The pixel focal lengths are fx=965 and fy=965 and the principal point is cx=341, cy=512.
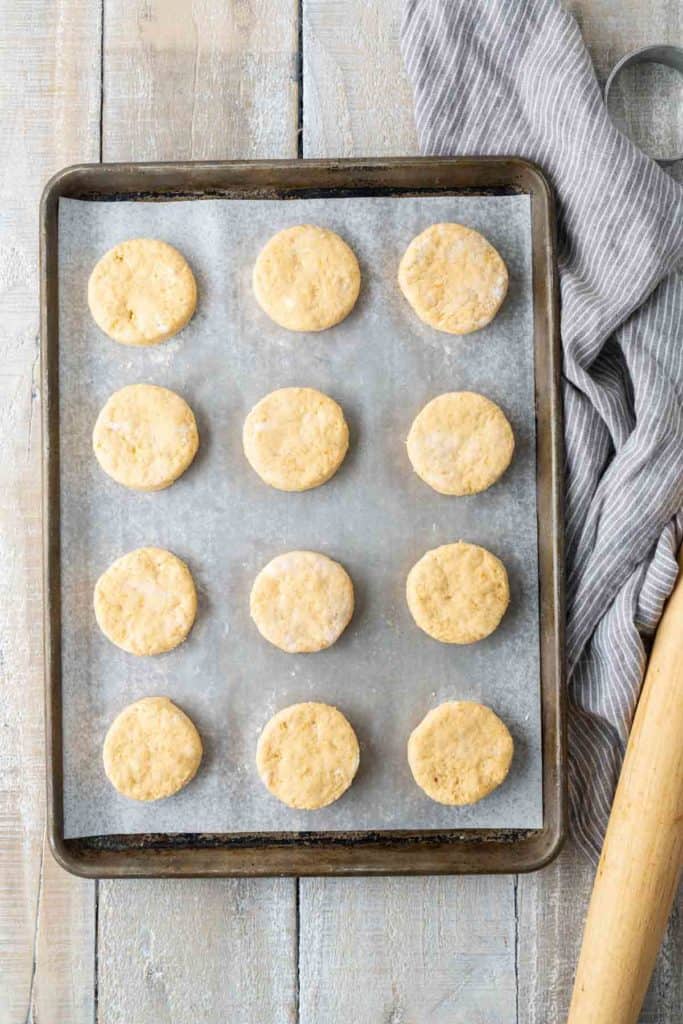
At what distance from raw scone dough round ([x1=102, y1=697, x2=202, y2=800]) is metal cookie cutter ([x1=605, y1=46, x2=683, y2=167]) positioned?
1.13m

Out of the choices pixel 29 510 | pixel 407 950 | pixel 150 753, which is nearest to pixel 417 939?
pixel 407 950

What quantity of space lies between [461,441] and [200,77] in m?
0.71

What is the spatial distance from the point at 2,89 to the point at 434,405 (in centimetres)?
85

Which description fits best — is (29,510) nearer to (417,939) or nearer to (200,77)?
(200,77)

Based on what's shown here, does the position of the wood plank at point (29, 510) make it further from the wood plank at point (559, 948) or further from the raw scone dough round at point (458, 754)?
the wood plank at point (559, 948)

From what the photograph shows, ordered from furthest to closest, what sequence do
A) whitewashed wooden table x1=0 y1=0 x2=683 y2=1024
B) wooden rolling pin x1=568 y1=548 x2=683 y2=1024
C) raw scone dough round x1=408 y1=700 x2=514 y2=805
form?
whitewashed wooden table x1=0 y1=0 x2=683 y2=1024
raw scone dough round x1=408 y1=700 x2=514 y2=805
wooden rolling pin x1=568 y1=548 x2=683 y2=1024

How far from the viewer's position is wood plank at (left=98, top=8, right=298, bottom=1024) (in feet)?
4.87

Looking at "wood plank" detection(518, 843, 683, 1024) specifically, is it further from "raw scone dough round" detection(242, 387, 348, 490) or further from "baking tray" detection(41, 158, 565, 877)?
"raw scone dough round" detection(242, 387, 348, 490)

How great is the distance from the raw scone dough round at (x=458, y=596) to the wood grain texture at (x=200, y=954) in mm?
481

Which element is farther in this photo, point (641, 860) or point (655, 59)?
point (655, 59)

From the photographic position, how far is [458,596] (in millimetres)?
1394

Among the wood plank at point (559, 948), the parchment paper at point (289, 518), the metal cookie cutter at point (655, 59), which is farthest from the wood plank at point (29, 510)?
the metal cookie cutter at point (655, 59)

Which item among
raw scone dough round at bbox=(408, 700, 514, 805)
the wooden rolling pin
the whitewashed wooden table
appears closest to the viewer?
the wooden rolling pin

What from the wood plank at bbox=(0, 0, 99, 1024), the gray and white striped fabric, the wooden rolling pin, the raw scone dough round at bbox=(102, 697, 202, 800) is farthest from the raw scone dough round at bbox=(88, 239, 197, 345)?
the wooden rolling pin
